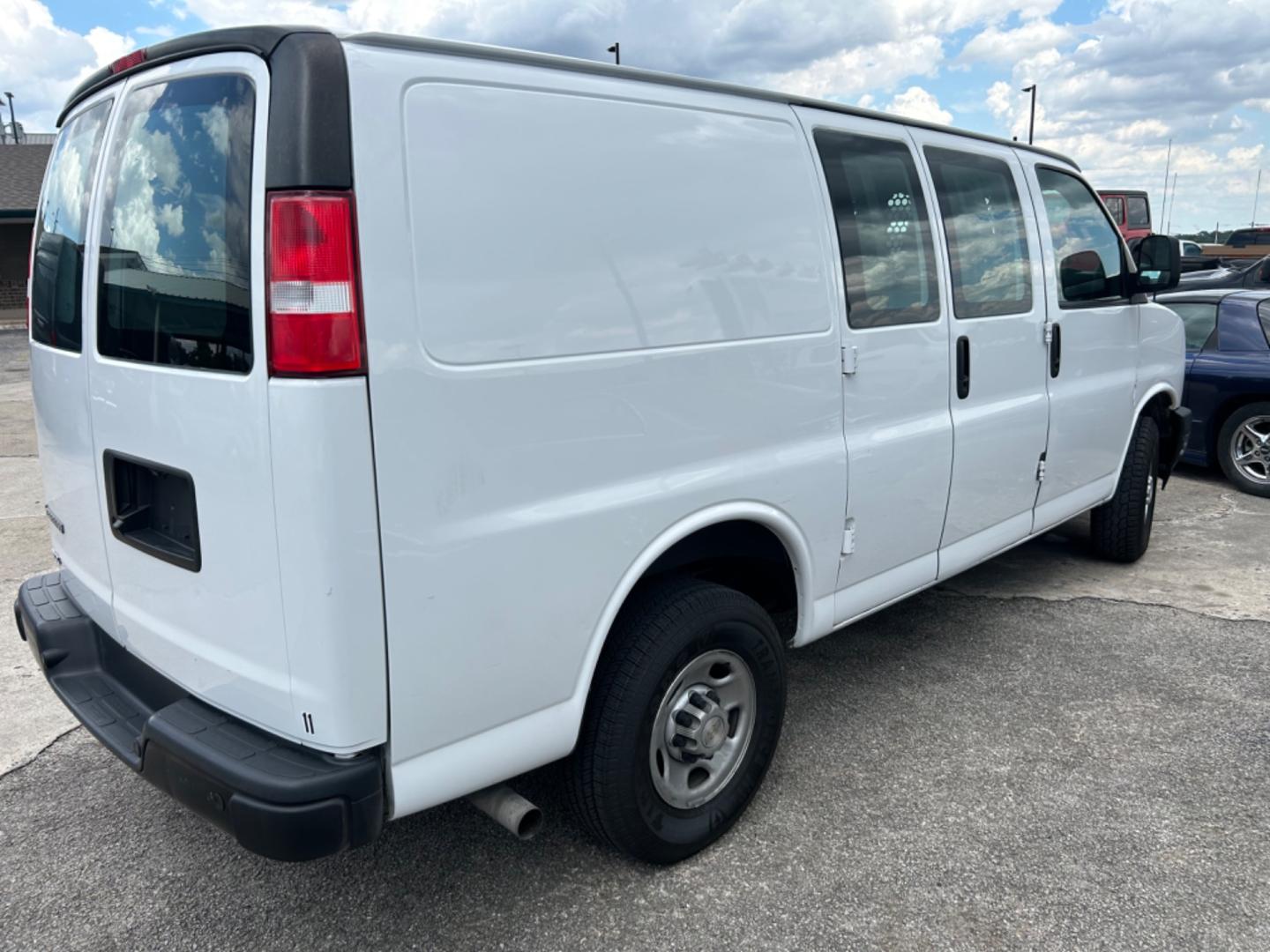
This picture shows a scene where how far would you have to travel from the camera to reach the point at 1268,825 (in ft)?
9.82

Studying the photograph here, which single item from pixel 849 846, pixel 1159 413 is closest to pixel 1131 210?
pixel 1159 413

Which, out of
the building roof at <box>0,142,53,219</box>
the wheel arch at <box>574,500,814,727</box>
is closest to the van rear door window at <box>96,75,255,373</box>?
the wheel arch at <box>574,500,814,727</box>

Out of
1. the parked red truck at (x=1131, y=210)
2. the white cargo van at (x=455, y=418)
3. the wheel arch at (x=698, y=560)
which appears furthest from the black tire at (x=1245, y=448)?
the parked red truck at (x=1131, y=210)

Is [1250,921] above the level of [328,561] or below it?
below

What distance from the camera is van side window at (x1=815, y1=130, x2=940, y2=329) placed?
3096mm

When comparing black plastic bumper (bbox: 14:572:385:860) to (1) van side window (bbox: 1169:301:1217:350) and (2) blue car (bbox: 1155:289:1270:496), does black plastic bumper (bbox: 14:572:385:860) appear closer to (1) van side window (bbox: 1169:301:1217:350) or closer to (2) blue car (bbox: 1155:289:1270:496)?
(2) blue car (bbox: 1155:289:1270:496)

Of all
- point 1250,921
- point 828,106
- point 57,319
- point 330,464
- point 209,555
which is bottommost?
point 1250,921

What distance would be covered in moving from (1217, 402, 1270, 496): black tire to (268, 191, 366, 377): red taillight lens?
7345 millimetres

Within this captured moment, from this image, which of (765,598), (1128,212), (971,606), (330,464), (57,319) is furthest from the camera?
(1128,212)

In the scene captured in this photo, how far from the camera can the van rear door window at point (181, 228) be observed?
78.8 inches

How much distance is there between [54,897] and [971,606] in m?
3.98

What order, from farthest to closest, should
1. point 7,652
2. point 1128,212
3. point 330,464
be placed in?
point 1128,212 → point 7,652 → point 330,464

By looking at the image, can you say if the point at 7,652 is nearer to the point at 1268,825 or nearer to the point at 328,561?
the point at 328,561

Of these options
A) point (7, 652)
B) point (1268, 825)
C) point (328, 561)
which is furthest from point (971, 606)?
point (7, 652)
